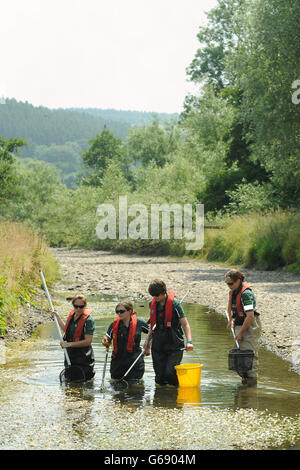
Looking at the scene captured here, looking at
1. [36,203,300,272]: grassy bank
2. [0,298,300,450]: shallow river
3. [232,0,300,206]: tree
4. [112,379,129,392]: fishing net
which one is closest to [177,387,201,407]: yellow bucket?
[0,298,300,450]: shallow river

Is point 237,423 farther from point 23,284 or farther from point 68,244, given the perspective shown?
point 68,244

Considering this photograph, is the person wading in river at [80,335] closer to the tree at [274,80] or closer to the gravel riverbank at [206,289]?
the gravel riverbank at [206,289]

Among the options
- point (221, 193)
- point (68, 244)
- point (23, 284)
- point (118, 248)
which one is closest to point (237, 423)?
point (23, 284)

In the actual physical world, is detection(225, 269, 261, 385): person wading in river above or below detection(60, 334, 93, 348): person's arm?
above

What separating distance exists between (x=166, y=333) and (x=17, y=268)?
9.40 m

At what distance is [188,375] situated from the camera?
9.54 meters

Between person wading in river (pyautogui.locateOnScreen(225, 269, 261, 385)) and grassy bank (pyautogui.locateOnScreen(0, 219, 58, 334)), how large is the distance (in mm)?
5654

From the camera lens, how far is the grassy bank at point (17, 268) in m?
14.9

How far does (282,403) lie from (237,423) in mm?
1181

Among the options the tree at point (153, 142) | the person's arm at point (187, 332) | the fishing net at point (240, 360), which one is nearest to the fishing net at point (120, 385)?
the person's arm at point (187, 332)

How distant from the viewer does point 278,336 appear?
13562 mm

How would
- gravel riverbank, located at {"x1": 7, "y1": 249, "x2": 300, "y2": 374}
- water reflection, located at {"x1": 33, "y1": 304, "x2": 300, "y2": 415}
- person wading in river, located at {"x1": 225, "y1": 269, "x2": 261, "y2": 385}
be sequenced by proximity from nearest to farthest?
water reflection, located at {"x1": 33, "y1": 304, "x2": 300, "y2": 415}
person wading in river, located at {"x1": 225, "y1": 269, "x2": 261, "y2": 385}
gravel riverbank, located at {"x1": 7, "y1": 249, "x2": 300, "y2": 374}

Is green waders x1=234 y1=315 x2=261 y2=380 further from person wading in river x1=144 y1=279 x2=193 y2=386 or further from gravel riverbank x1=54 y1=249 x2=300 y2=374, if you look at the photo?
gravel riverbank x1=54 y1=249 x2=300 y2=374

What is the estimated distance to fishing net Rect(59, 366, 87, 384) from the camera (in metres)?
10.3
